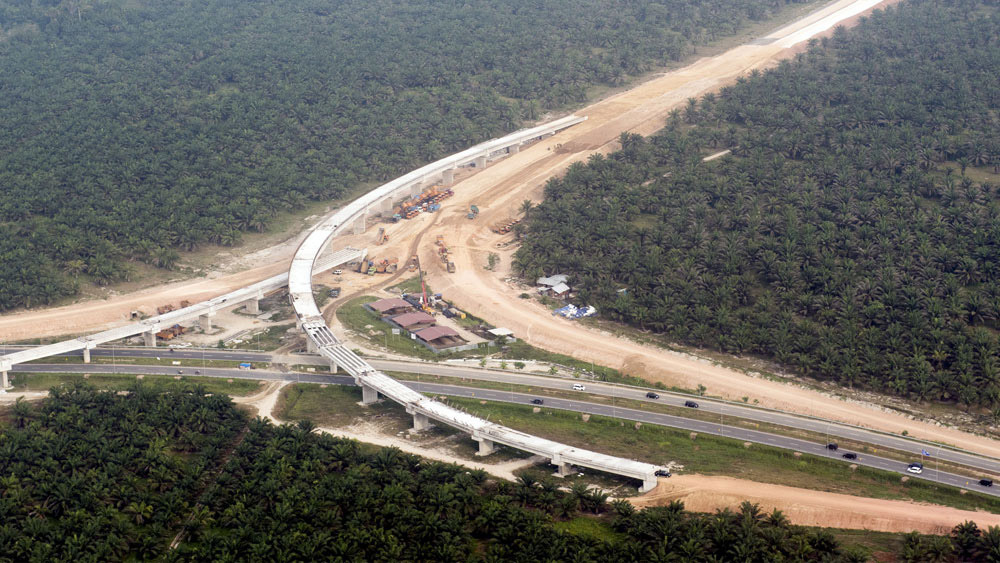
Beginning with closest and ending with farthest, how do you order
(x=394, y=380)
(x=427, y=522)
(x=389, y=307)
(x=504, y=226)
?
(x=427, y=522), (x=394, y=380), (x=389, y=307), (x=504, y=226)

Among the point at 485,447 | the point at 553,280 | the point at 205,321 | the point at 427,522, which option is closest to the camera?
the point at 427,522

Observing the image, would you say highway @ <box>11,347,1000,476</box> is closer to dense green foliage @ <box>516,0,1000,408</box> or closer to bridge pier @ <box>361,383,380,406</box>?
bridge pier @ <box>361,383,380,406</box>

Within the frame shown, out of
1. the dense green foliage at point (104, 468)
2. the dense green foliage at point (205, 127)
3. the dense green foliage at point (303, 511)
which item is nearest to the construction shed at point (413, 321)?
the dense green foliage at point (104, 468)

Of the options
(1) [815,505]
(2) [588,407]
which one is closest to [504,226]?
(2) [588,407]

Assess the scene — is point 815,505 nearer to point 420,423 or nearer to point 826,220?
point 420,423

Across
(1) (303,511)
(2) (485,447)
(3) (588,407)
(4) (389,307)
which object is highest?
(4) (389,307)

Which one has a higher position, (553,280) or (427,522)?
(553,280)

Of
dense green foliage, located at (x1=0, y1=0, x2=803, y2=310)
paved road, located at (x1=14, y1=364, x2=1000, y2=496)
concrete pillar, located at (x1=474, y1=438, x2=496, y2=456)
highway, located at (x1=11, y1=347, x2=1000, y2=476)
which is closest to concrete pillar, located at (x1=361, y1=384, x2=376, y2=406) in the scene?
paved road, located at (x1=14, y1=364, x2=1000, y2=496)
